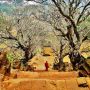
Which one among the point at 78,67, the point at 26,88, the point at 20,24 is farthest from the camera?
the point at 20,24

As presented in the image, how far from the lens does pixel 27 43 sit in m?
38.7

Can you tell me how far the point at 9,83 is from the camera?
16.3 m

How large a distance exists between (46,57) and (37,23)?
40.6ft


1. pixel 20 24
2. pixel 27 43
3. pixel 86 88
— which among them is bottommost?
pixel 86 88

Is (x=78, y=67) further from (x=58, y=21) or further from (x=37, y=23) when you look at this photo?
(x=37, y=23)

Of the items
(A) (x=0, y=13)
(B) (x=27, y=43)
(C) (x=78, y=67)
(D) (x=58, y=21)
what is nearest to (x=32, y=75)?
(C) (x=78, y=67)

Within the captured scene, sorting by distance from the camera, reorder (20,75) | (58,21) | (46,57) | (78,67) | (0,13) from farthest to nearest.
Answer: (46,57) < (0,13) < (58,21) < (78,67) < (20,75)

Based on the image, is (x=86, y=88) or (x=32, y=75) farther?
(x=32, y=75)

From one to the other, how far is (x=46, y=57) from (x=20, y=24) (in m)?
18.0

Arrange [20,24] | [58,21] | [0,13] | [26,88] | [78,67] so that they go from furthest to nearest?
[0,13] < [20,24] < [58,21] < [78,67] < [26,88]

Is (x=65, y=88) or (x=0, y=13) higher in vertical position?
(x=0, y=13)

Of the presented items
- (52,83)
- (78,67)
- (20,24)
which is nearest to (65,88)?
(52,83)

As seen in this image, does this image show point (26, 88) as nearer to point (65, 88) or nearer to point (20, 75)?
point (65, 88)

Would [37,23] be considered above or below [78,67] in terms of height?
above
